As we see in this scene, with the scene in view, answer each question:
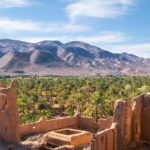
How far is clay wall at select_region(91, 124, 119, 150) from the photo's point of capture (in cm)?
1412

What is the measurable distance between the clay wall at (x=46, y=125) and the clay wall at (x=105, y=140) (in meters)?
9.38

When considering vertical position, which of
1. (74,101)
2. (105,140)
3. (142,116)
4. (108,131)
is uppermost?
(142,116)

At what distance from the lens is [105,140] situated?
15.0 metres

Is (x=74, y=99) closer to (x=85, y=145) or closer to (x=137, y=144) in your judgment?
(x=85, y=145)

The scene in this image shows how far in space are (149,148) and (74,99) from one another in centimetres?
2850

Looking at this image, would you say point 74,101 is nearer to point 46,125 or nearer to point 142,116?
point 46,125

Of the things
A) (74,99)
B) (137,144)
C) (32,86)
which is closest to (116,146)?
(137,144)

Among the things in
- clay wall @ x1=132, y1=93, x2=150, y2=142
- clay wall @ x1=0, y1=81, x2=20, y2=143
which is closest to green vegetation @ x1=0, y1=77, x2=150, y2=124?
clay wall @ x1=132, y1=93, x2=150, y2=142

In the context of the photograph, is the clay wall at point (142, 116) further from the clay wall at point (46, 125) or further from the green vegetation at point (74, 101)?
the green vegetation at point (74, 101)

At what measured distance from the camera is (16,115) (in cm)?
1722

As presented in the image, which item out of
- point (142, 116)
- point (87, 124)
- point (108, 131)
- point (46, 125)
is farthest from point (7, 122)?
point (87, 124)

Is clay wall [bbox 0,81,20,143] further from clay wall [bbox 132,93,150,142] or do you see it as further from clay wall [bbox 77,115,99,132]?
clay wall [bbox 77,115,99,132]

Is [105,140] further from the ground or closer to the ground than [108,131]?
closer to the ground

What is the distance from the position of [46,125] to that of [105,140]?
33.1 feet
